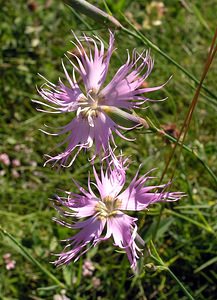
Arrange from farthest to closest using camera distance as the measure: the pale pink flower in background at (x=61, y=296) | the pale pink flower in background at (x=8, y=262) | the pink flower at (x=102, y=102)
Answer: the pale pink flower in background at (x=8, y=262)
the pale pink flower in background at (x=61, y=296)
the pink flower at (x=102, y=102)

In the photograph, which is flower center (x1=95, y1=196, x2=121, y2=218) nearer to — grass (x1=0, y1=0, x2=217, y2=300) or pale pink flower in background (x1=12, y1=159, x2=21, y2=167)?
grass (x1=0, y1=0, x2=217, y2=300)

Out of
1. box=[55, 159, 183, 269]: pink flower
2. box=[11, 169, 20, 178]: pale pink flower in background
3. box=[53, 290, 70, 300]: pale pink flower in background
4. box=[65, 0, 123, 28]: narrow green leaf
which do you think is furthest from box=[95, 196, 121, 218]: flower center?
box=[11, 169, 20, 178]: pale pink flower in background

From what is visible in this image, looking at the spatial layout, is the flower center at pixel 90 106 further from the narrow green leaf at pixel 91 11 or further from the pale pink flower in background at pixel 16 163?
the pale pink flower in background at pixel 16 163

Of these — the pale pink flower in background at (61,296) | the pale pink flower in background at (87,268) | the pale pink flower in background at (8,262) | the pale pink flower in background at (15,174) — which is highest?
the pale pink flower in background at (15,174)

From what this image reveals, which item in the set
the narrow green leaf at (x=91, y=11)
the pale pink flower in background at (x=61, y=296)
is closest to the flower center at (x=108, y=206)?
the narrow green leaf at (x=91, y=11)

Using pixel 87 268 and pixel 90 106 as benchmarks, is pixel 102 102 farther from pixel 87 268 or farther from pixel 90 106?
pixel 87 268

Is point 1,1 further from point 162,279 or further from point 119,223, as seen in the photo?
point 119,223

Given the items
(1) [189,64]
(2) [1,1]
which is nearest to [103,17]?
(1) [189,64]
